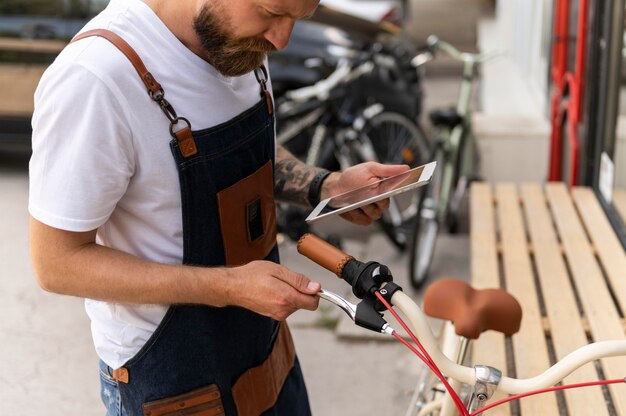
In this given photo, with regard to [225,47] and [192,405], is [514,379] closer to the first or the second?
[192,405]

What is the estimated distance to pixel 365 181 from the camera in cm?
205

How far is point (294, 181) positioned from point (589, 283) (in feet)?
5.49

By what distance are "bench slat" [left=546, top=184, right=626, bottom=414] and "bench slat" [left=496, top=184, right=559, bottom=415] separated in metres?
0.17

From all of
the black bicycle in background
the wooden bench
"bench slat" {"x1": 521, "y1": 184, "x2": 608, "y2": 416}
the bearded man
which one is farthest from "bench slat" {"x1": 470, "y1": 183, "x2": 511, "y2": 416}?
the bearded man

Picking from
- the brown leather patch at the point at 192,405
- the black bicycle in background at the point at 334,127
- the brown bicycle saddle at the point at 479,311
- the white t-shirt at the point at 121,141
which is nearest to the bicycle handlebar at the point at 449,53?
the black bicycle in background at the point at 334,127

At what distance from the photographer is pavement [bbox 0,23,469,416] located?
3908 millimetres

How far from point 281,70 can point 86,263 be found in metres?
4.79

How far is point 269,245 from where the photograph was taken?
6.85 feet

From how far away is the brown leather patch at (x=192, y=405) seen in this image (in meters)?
1.92

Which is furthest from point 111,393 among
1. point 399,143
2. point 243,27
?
point 399,143

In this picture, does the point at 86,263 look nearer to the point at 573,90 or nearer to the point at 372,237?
the point at 573,90

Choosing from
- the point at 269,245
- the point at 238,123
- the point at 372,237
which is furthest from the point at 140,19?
the point at 372,237

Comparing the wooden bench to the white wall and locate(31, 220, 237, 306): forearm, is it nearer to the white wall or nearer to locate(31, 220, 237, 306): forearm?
the white wall

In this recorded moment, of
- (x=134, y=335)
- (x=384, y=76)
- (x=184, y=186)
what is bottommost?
(x=384, y=76)
